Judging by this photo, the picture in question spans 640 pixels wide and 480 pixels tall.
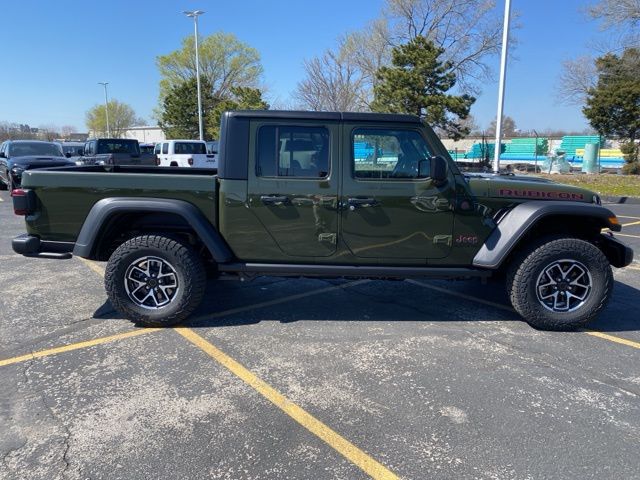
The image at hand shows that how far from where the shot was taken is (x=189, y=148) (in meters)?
23.1

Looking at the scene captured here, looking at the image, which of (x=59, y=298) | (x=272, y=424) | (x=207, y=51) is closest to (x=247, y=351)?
(x=272, y=424)

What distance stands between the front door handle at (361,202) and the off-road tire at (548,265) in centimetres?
146

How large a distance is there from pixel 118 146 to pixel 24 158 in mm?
6743

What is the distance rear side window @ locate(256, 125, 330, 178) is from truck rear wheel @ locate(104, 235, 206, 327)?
1.06m

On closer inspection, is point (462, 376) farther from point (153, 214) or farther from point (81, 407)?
point (153, 214)

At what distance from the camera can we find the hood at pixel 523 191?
14.1 ft

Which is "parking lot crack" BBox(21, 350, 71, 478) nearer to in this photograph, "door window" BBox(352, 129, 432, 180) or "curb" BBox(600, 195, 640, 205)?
"door window" BBox(352, 129, 432, 180)

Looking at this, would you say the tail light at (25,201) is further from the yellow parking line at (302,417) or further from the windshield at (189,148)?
the windshield at (189,148)

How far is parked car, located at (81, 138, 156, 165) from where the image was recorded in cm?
1959

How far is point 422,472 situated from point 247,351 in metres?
1.85

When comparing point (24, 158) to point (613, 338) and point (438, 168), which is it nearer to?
point (438, 168)

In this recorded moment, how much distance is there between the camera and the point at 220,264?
4.40 metres

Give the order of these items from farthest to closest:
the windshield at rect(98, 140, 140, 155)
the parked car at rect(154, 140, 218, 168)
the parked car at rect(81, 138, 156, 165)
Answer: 1. the parked car at rect(154, 140, 218, 168)
2. the windshield at rect(98, 140, 140, 155)
3. the parked car at rect(81, 138, 156, 165)

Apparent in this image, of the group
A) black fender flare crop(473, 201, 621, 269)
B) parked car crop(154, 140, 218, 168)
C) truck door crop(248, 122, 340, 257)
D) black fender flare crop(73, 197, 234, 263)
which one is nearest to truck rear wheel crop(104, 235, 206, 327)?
black fender flare crop(73, 197, 234, 263)
